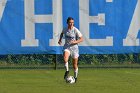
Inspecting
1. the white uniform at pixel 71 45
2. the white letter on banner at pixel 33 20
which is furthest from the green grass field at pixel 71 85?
the white letter on banner at pixel 33 20

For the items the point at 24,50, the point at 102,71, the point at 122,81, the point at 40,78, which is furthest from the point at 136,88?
the point at 24,50

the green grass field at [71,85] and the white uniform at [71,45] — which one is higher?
the white uniform at [71,45]

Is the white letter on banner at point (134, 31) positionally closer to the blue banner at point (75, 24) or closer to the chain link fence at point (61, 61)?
the blue banner at point (75, 24)

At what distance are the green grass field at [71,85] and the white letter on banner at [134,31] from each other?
3.60 ft

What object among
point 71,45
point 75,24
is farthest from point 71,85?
point 75,24

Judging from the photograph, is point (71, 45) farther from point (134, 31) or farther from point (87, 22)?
point (134, 31)

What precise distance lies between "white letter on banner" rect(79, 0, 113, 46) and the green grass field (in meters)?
1.07

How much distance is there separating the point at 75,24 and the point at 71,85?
679cm

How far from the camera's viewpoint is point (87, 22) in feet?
74.3

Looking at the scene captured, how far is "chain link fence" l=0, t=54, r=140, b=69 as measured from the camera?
23.5 m

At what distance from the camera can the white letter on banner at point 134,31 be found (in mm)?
22562

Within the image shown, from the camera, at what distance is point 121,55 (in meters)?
23.6

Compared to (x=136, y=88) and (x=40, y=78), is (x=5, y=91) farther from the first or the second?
(x=40, y=78)

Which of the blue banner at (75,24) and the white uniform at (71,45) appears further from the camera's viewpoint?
the blue banner at (75,24)
